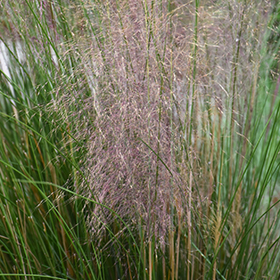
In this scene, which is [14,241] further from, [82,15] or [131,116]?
[82,15]

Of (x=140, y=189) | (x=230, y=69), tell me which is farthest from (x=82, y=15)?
(x=140, y=189)

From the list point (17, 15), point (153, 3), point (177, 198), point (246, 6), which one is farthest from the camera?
point (17, 15)

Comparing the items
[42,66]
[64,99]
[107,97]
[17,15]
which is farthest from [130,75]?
[17,15]

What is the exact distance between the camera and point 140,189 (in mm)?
796

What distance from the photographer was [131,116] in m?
0.77

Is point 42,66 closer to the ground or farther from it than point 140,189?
farther from it

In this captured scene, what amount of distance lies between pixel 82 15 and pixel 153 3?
1.25ft

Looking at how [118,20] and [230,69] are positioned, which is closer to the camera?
[118,20]

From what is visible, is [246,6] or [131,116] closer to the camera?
[131,116]

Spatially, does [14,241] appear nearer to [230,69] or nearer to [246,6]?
[230,69]

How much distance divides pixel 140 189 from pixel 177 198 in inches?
4.1

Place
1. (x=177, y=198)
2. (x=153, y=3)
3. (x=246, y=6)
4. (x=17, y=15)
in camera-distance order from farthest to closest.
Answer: (x=17, y=15), (x=246, y=6), (x=177, y=198), (x=153, y=3)

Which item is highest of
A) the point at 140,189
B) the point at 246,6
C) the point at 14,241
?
the point at 246,6

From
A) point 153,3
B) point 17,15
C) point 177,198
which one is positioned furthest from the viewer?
point 17,15
